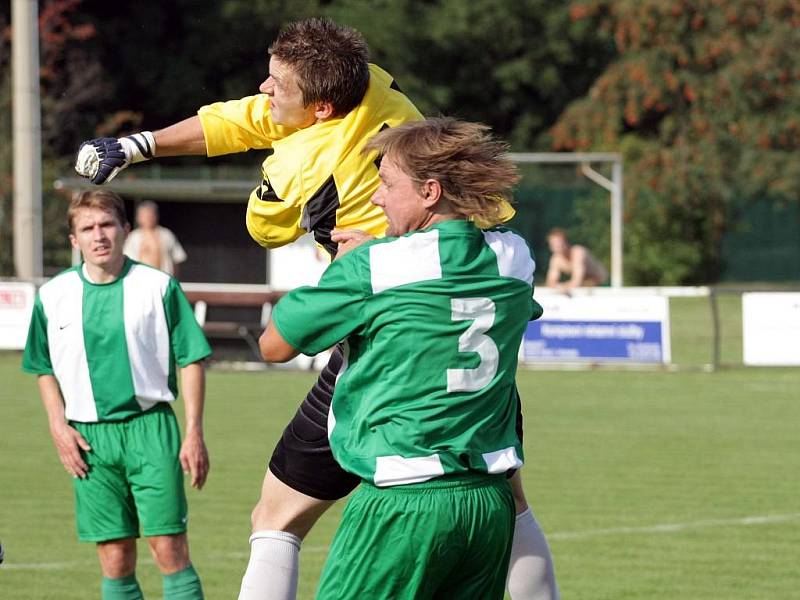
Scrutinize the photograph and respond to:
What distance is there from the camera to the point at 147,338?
621 centimetres

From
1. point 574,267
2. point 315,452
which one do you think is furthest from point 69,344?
point 574,267

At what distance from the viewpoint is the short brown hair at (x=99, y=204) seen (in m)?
6.26

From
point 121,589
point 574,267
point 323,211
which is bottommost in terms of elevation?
point 121,589

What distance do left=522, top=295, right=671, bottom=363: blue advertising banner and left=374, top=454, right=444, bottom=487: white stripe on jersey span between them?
44.9 feet

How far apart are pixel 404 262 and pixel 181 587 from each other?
2.73m

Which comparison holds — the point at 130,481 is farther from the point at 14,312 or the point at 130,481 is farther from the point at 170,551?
the point at 14,312

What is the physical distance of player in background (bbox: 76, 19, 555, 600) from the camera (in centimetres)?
453

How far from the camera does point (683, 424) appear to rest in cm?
1362

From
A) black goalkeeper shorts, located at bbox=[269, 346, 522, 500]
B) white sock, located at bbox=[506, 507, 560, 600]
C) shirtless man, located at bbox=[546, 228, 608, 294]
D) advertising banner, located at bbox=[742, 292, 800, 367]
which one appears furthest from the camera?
shirtless man, located at bbox=[546, 228, 608, 294]

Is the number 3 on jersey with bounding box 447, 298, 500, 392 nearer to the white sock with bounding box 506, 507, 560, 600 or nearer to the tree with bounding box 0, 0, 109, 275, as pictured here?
the white sock with bounding box 506, 507, 560, 600

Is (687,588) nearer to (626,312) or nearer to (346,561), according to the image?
(346,561)

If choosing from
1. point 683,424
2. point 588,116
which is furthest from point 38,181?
point 588,116

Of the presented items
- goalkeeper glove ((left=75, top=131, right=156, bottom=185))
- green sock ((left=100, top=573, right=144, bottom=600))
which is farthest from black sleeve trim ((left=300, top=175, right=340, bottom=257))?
green sock ((left=100, top=573, right=144, bottom=600))

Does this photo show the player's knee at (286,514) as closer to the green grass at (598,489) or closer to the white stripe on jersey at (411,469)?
the white stripe on jersey at (411,469)
